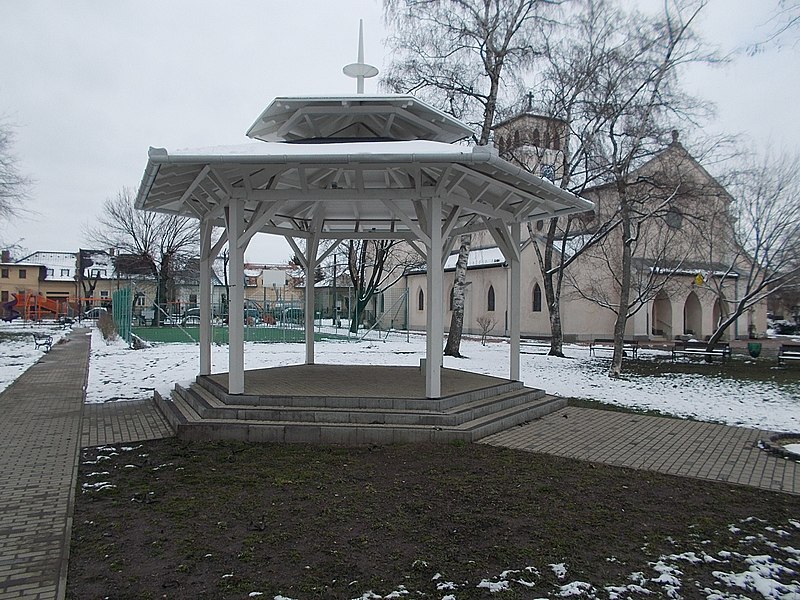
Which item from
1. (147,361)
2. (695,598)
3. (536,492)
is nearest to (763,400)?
(536,492)

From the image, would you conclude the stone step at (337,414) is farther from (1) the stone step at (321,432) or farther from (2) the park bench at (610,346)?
(2) the park bench at (610,346)

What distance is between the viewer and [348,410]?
27.9 feet

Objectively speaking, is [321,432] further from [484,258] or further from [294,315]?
[484,258]

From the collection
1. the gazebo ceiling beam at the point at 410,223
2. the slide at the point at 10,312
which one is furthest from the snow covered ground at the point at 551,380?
the slide at the point at 10,312

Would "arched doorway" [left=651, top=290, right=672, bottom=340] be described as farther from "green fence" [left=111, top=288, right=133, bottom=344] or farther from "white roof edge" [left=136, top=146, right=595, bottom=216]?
"white roof edge" [left=136, top=146, right=595, bottom=216]

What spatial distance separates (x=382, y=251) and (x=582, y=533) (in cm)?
2982

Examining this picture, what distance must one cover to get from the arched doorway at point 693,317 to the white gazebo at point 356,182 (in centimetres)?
2937

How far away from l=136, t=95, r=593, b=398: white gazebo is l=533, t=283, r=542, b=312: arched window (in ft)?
79.8

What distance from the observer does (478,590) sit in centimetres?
385

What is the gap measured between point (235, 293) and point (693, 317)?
3557 centimetres

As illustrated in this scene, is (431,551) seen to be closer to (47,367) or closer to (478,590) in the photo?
(478,590)

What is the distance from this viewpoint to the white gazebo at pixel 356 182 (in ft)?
24.9

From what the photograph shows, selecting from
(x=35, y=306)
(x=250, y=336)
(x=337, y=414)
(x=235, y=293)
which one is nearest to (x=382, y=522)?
(x=337, y=414)

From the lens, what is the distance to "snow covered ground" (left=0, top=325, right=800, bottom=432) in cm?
1165
